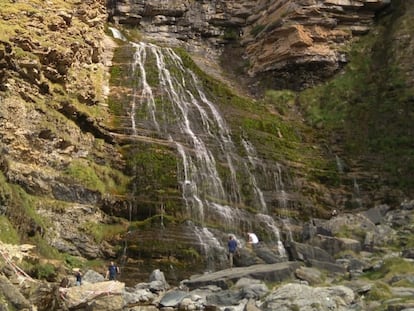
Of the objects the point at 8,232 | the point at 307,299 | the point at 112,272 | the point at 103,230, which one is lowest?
the point at 103,230

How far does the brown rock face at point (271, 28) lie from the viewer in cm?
3720

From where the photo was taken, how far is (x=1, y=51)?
21984mm

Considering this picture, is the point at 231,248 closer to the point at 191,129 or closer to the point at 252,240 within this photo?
the point at 252,240

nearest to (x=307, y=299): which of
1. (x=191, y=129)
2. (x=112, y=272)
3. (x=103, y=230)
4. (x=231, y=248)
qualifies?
→ (x=231, y=248)

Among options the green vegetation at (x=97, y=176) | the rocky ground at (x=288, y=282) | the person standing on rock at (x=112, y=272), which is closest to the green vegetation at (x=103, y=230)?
the green vegetation at (x=97, y=176)

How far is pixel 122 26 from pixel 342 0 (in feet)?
52.0

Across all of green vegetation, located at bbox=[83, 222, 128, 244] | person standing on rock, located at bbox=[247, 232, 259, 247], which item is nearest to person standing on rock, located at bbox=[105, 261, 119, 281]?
green vegetation, located at bbox=[83, 222, 128, 244]

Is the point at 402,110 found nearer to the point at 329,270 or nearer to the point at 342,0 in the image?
the point at 342,0

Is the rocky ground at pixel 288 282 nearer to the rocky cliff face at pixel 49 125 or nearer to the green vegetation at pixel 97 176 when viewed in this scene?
the rocky cliff face at pixel 49 125

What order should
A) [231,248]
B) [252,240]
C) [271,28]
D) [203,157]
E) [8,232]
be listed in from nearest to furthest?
[8,232]
[231,248]
[252,240]
[203,157]
[271,28]

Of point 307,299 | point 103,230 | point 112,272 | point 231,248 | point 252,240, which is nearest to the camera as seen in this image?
point 307,299

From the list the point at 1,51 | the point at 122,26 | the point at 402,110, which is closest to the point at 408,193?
the point at 402,110

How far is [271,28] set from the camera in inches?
1537

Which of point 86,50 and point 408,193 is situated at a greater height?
point 86,50
